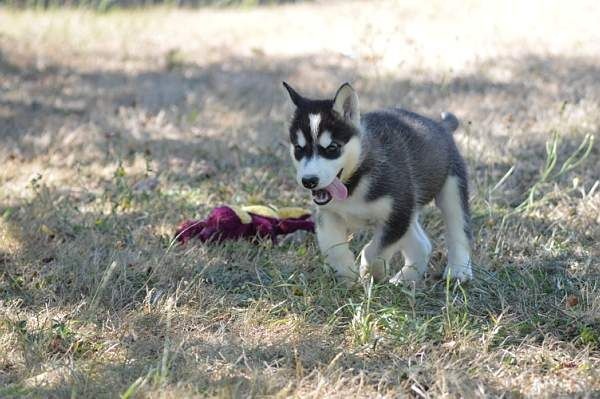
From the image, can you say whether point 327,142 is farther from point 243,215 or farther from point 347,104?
point 243,215

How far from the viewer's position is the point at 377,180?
442cm

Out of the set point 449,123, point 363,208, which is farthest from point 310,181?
point 449,123

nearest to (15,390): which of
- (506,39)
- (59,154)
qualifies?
(59,154)

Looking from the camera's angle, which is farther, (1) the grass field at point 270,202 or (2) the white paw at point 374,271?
(2) the white paw at point 374,271

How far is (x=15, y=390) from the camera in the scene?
136 inches

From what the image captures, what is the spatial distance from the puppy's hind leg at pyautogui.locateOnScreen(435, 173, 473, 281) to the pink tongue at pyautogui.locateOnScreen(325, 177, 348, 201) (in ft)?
2.48

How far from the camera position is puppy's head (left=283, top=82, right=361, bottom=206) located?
4168 mm

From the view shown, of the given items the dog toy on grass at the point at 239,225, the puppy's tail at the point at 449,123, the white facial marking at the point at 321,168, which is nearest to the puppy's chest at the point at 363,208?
the white facial marking at the point at 321,168

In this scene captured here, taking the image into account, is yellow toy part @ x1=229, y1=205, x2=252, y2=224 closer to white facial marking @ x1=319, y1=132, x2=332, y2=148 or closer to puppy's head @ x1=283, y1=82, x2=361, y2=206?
puppy's head @ x1=283, y1=82, x2=361, y2=206

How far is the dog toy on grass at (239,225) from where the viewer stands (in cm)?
506

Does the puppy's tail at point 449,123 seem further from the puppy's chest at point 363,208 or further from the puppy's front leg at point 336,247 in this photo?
the puppy's front leg at point 336,247

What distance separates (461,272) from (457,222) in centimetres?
33

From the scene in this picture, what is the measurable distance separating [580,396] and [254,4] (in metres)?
10.4

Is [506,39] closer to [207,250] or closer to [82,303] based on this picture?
[207,250]
